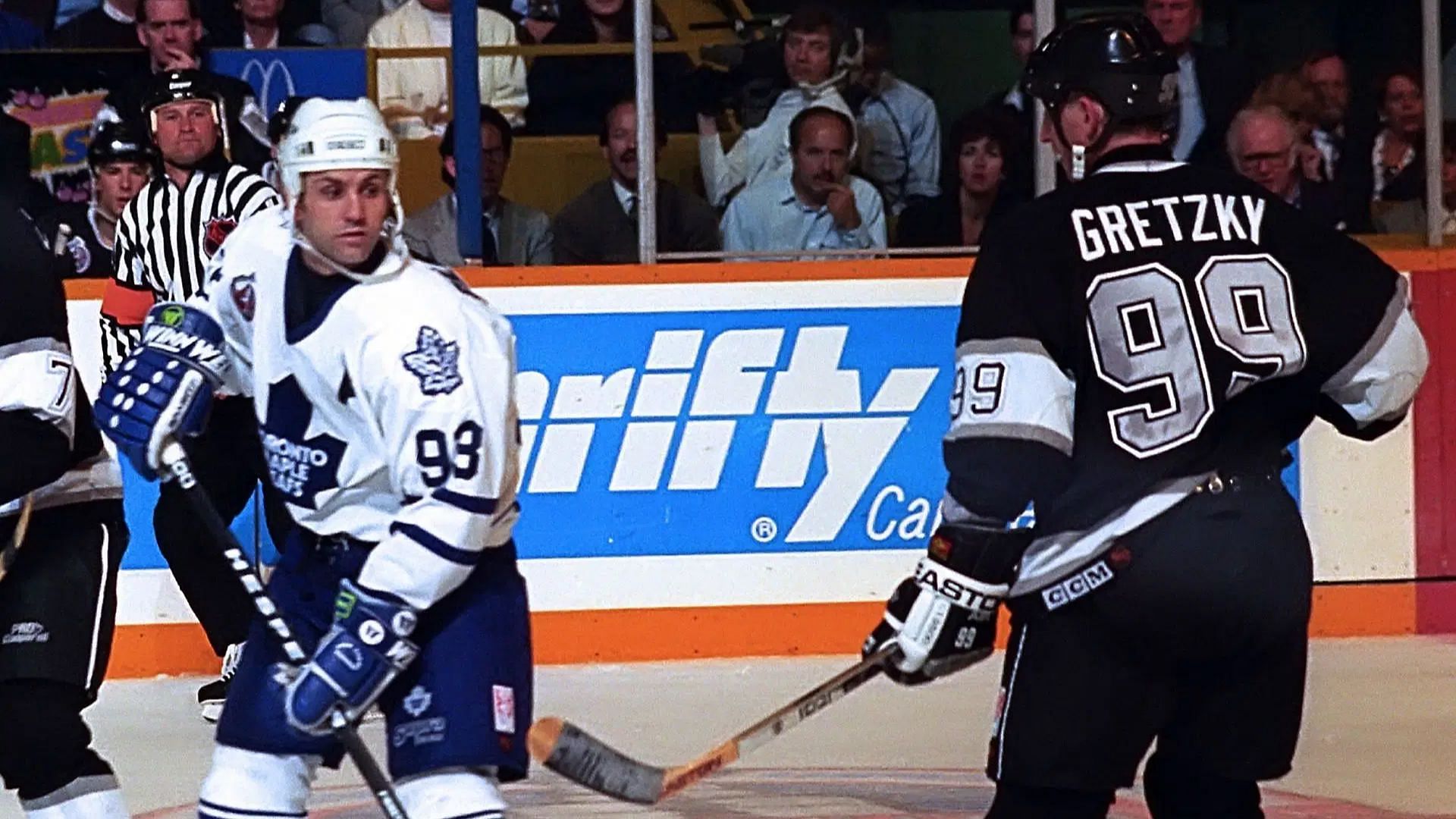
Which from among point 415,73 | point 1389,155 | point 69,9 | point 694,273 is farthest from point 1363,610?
point 69,9

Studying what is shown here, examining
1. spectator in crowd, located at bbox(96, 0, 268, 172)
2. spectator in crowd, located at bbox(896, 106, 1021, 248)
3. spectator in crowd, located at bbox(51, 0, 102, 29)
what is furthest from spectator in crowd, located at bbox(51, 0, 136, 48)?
spectator in crowd, located at bbox(896, 106, 1021, 248)

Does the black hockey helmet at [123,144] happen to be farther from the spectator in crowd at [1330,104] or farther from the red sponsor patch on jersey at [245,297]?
the red sponsor patch on jersey at [245,297]

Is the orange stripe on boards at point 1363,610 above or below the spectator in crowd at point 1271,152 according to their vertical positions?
below

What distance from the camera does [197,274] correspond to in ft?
16.5

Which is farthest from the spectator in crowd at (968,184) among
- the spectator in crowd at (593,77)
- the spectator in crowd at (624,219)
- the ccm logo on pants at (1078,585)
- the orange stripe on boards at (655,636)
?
the ccm logo on pants at (1078,585)

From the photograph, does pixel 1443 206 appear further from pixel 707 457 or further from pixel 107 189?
pixel 107 189

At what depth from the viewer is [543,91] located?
5.79 m

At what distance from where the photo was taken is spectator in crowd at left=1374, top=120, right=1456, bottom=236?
231 inches

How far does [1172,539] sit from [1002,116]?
124 inches

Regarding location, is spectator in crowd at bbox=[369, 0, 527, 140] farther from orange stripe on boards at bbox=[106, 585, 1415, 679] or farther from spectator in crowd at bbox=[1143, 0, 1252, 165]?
spectator in crowd at bbox=[1143, 0, 1252, 165]

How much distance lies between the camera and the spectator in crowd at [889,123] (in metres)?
5.77

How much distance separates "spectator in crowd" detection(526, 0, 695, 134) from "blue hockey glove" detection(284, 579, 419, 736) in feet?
10.1

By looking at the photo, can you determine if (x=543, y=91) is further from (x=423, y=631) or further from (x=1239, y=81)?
(x=423, y=631)

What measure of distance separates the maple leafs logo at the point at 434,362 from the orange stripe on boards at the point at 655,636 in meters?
2.83
